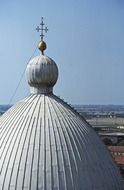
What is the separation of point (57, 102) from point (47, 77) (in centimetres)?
97

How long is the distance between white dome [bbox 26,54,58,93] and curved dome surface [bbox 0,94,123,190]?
0.64 m

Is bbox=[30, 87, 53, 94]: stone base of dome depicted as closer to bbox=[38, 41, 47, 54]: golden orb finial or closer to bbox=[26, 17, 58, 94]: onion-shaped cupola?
bbox=[26, 17, 58, 94]: onion-shaped cupola

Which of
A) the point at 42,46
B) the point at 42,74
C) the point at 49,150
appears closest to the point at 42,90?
→ the point at 42,74

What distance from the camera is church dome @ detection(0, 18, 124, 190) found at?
13750 millimetres

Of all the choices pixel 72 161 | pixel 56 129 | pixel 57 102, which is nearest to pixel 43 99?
pixel 57 102

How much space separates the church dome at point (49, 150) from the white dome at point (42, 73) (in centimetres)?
3

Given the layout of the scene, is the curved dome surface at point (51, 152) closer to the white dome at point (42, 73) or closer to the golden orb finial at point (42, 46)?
the white dome at point (42, 73)

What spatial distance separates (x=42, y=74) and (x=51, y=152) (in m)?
3.24

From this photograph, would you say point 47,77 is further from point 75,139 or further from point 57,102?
point 75,139

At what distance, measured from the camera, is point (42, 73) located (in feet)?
53.4

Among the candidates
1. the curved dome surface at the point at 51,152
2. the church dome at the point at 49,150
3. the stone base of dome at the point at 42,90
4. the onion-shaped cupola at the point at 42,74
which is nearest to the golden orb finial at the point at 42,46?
the onion-shaped cupola at the point at 42,74

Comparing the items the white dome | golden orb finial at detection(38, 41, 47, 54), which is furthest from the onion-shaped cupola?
golden orb finial at detection(38, 41, 47, 54)

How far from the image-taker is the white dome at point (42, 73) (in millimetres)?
16297

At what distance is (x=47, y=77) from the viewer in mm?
16375
